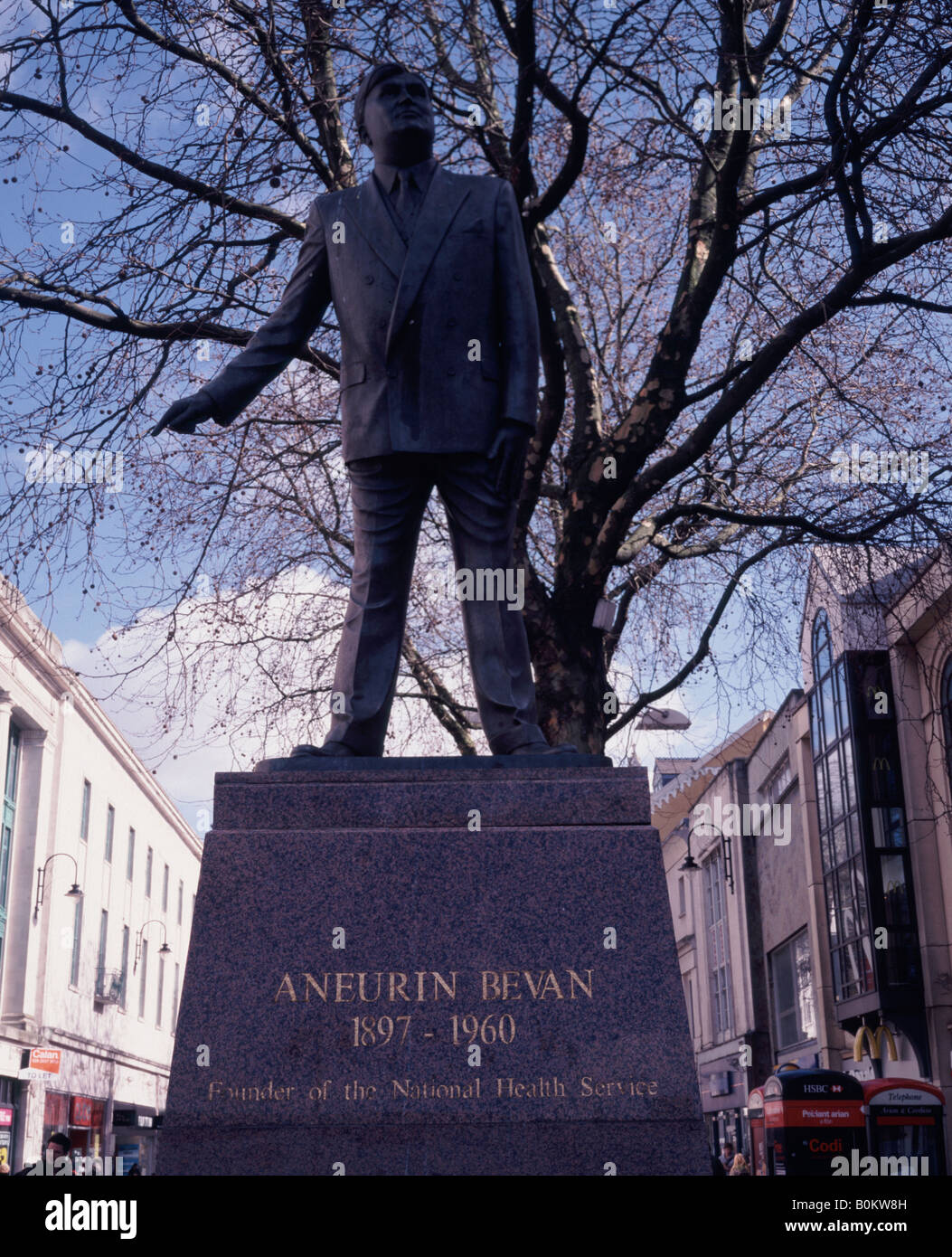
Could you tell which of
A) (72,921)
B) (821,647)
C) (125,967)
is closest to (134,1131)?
(125,967)

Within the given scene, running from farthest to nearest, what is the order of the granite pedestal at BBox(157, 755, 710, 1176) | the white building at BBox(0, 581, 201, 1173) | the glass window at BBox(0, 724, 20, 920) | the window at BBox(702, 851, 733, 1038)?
the window at BBox(702, 851, 733, 1038), the glass window at BBox(0, 724, 20, 920), the white building at BBox(0, 581, 201, 1173), the granite pedestal at BBox(157, 755, 710, 1176)

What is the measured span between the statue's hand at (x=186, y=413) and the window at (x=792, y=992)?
32.0 metres

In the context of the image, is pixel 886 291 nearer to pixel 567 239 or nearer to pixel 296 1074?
pixel 567 239

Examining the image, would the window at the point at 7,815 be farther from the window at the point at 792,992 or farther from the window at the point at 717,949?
the window at the point at 717,949

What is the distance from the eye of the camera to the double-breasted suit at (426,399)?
584 cm

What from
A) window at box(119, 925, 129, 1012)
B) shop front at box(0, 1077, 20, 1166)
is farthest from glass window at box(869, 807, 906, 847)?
window at box(119, 925, 129, 1012)

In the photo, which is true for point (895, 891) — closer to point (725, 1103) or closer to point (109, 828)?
point (725, 1103)

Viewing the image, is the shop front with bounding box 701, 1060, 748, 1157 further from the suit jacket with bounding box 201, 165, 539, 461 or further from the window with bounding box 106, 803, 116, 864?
the suit jacket with bounding box 201, 165, 539, 461

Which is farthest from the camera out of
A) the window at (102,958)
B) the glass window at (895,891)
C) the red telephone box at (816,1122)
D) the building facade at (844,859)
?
the window at (102,958)

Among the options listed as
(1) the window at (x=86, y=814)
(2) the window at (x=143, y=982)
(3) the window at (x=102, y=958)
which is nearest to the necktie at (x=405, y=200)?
(1) the window at (x=86, y=814)

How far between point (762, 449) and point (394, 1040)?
A: 483 inches

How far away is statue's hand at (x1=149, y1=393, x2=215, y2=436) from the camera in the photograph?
230 inches

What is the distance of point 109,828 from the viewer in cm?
4209

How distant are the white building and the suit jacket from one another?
62.9ft
